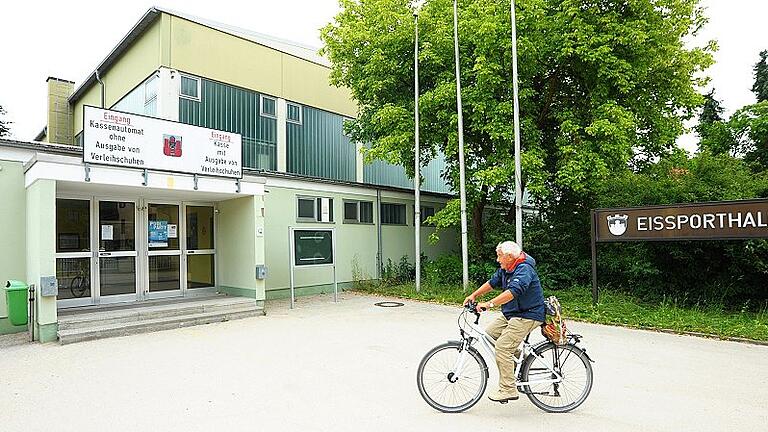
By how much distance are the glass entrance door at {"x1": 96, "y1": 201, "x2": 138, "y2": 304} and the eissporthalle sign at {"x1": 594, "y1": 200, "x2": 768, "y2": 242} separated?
10.1 m

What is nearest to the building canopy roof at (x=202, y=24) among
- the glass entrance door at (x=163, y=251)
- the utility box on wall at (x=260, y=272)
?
the glass entrance door at (x=163, y=251)

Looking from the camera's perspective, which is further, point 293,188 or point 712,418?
point 293,188

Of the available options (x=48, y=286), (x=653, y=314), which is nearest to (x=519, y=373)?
(x=653, y=314)

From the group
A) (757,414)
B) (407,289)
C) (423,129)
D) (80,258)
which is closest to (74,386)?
(80,258)

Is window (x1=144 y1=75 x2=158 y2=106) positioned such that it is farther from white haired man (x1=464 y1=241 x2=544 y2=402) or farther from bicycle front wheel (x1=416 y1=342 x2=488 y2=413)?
white haired man (x1=464 y1=241 x2=544 y2=402)

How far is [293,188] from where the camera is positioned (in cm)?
1309

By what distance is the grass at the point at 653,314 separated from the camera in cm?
829

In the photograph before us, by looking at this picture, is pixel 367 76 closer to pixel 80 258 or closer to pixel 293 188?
pixel 293 188

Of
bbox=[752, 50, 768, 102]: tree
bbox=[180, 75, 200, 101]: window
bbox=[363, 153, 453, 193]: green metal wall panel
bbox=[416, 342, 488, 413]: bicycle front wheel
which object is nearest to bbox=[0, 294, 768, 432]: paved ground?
bbox=[416, 342, 488, 413]: bicycle front wheel

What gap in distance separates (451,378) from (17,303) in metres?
7.25

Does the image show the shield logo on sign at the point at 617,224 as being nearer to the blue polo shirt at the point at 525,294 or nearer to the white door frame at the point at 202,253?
the blue polo shirt at the point at 525,294

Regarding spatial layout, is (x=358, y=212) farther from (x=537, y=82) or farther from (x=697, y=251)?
(x=697, y=251)

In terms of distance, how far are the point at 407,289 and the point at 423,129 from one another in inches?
193

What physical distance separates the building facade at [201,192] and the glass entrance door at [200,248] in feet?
0.09
